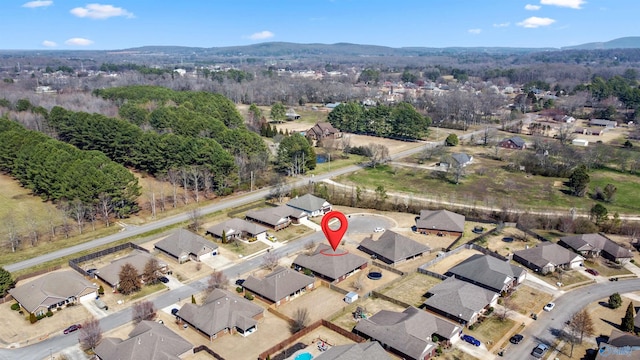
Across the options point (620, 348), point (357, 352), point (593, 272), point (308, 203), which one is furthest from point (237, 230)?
point (593, 272)

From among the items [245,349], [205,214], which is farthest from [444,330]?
[205,214]

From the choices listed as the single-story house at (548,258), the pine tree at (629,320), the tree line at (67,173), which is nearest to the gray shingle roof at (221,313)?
the tree line at (67,173)

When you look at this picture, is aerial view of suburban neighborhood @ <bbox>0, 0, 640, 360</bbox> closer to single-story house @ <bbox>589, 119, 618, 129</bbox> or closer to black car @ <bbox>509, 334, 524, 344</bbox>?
black car @ <bbox>509, 334, 524, 344</bbox>

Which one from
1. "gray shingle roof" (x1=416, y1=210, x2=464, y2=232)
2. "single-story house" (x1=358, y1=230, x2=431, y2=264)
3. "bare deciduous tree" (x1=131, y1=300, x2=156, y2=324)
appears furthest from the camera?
"gray shingle roof" (x1=416, y1=210, x2=464, y2=232)

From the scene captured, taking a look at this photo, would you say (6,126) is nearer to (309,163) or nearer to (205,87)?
(309,163)

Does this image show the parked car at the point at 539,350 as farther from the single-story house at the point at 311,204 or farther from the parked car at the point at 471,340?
the single-story house at the point at 311,204

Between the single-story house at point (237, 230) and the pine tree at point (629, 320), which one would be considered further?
the single-story house at point (237, 230)

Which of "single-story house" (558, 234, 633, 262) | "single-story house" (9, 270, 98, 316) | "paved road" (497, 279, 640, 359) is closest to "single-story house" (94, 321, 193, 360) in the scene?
"single-story house" (9, 270, 98, 316)
